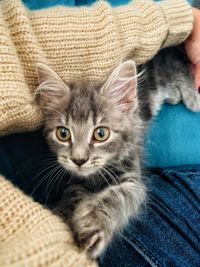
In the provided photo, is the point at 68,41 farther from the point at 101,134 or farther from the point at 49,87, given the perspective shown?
the point at 101,134

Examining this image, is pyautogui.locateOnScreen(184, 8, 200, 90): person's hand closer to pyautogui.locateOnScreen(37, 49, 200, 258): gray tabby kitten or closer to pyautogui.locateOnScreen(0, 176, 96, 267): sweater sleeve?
pyautogui.locateOnScreen(37, 49, 200, 258): gray tabby kitten

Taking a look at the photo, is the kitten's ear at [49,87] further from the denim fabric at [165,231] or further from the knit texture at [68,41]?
the denim fabric at [165,231]

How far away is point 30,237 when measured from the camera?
60cm

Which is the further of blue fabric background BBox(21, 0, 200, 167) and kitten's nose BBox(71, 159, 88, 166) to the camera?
blue fabric background BBox(21, 0, 200, 167)

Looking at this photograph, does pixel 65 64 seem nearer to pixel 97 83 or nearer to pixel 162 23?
pixel 97 83

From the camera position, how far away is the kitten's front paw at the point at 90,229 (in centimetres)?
72

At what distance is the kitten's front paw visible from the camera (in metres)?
0.72

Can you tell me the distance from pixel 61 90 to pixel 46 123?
10cm

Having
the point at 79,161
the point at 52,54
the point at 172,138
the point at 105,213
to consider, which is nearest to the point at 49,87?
the point at 52,54

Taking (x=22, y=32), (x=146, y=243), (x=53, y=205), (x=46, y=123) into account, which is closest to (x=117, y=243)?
(x=146, y=243)

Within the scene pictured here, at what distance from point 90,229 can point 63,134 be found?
0.33 meters

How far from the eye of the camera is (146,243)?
33.3 inches

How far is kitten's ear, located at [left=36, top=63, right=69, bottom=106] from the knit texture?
0.02m

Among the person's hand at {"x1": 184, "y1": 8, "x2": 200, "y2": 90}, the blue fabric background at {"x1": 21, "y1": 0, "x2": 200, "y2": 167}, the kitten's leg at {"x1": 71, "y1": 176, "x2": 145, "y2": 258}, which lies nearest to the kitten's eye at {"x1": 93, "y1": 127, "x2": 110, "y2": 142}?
the kitten's leg at {"x1": 71, "y1": 176, "x2": 145, "y2": 258}
